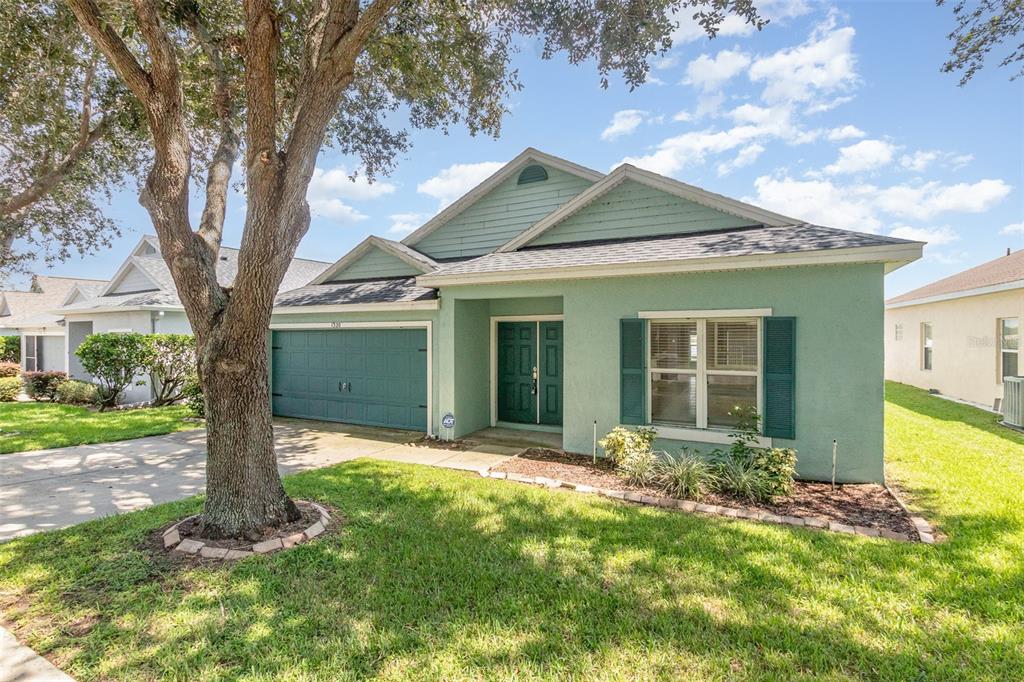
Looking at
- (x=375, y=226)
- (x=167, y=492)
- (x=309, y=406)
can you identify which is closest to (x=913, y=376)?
(x=375, y=226)

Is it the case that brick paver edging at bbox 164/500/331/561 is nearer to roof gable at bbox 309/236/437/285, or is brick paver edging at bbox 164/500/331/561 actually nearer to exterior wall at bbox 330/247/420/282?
roof gable at bbox 309/236/437/285

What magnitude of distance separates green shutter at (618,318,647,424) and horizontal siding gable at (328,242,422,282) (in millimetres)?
5884

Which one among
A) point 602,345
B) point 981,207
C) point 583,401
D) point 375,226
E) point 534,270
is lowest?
point 583,401

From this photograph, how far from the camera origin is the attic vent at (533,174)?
35.8 ft

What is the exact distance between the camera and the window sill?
6.46m

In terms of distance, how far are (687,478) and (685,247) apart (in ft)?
11.9

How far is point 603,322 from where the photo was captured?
7.54 meters

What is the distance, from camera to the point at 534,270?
773 cm

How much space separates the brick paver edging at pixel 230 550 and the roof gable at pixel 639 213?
6811 millimetres

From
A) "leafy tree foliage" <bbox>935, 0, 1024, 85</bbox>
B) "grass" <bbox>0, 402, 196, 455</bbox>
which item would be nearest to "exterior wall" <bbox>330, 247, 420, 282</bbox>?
"grass" <bbox>0, 402, 196, 455</bbox>

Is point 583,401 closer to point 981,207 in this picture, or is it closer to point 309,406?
point 309,406

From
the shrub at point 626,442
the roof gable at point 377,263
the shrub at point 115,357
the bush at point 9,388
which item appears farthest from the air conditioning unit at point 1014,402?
the bush at point 9,388

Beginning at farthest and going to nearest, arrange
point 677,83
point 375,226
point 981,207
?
point 981,207
point 375,226
point 677,83

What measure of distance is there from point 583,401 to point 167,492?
20.2 ft
